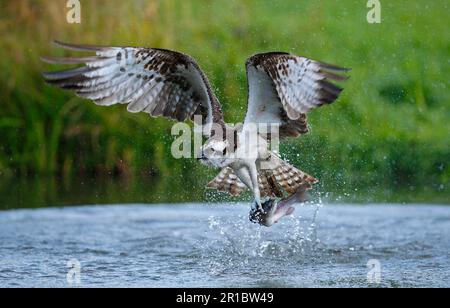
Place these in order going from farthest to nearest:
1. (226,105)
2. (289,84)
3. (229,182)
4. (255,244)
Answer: (226,105) → (255,244) → (229,182) → (289,84)

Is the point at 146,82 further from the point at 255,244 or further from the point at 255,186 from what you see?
the point at 255,244

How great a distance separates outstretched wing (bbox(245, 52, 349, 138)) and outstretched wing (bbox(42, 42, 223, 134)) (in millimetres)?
429

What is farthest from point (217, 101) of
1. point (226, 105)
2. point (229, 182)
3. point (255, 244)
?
point (226, 105)

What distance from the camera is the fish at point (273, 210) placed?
356 inches

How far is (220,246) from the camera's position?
10.0 m

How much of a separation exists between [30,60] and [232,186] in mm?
4713

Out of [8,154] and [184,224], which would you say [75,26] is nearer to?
[8,154]

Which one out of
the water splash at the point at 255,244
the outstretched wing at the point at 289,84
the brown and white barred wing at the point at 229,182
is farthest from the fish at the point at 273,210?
the outstretched wing at the point at 289,84

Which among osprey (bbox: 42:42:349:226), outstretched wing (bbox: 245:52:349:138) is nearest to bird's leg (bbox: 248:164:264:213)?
osprey (bbox: 42:42:349:226)

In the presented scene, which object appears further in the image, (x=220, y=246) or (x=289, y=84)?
(x=220, y=246)

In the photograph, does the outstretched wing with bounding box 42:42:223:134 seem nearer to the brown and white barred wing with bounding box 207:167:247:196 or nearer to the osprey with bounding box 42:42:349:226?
the osprey with bounding box 42:42:349:226

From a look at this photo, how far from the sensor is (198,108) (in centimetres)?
931

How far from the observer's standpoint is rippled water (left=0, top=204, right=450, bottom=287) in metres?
8.73

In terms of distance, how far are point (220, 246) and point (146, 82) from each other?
1712 millimetres
